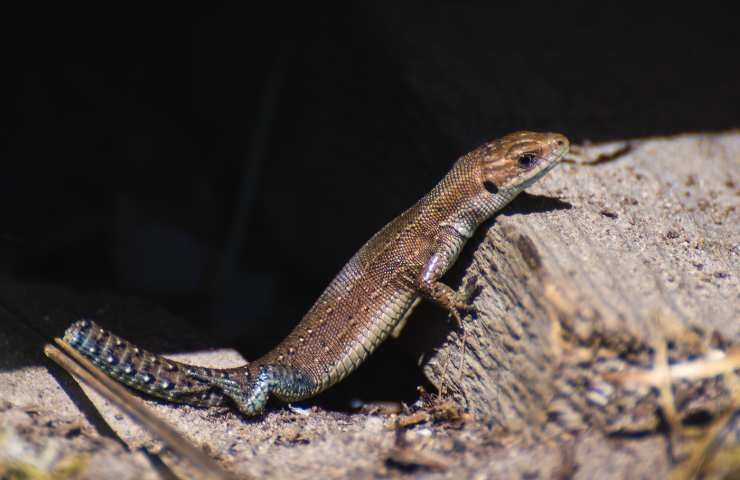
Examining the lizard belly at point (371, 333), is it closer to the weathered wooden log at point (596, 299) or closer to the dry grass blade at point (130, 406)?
the weathered wooden log at point (596, 299)

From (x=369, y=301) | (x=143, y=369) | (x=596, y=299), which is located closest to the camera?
(x=596, y=299)

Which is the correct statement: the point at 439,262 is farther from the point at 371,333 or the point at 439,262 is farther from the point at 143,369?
the point at 143,369

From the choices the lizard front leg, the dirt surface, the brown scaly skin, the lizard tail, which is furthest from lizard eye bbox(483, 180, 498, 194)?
the lizard tail

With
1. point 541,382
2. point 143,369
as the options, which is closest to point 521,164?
point 541,382

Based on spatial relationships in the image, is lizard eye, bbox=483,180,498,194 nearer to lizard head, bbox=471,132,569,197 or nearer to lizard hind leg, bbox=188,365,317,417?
lizard head, bbox=471,132,569,197

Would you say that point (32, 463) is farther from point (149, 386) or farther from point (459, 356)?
point (459, 356)

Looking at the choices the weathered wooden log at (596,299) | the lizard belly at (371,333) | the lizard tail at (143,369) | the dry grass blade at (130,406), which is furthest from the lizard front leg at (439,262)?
the dry grass blade at (130,406)

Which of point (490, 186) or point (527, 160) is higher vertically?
point (527, 160)

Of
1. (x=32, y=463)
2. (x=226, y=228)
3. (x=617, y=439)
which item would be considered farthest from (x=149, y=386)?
(x=226, y=228)
